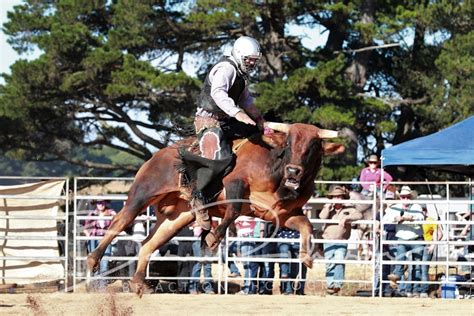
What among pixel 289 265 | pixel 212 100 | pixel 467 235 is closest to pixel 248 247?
pixel 289 265

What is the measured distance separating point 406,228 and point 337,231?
1.01 m

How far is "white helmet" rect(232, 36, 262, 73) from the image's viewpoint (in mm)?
9414

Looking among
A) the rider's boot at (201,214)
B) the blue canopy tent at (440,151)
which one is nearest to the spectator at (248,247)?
the blue canopy tent at (440,151)

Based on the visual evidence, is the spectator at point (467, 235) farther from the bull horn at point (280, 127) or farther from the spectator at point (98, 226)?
the bull horn at point (280, 127)

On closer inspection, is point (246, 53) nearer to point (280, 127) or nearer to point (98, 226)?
point (280, 127)

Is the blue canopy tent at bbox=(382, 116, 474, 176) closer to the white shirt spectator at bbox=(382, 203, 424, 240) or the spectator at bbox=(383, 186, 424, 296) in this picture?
the spectator at bbox=(383, 186, 424, 296)

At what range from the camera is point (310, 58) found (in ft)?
96.0

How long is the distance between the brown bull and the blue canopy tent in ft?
17.1

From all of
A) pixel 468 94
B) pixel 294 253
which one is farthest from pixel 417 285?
pixel 468 94

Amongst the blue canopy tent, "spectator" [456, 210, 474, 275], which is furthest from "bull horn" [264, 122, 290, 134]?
"spectator" [456, 210, 474, 275]

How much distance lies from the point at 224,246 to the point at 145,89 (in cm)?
1357

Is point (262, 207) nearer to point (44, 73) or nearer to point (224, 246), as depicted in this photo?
point (224, 246)

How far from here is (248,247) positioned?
15.2 metres

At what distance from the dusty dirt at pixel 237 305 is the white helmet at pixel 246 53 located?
2.87 meters
